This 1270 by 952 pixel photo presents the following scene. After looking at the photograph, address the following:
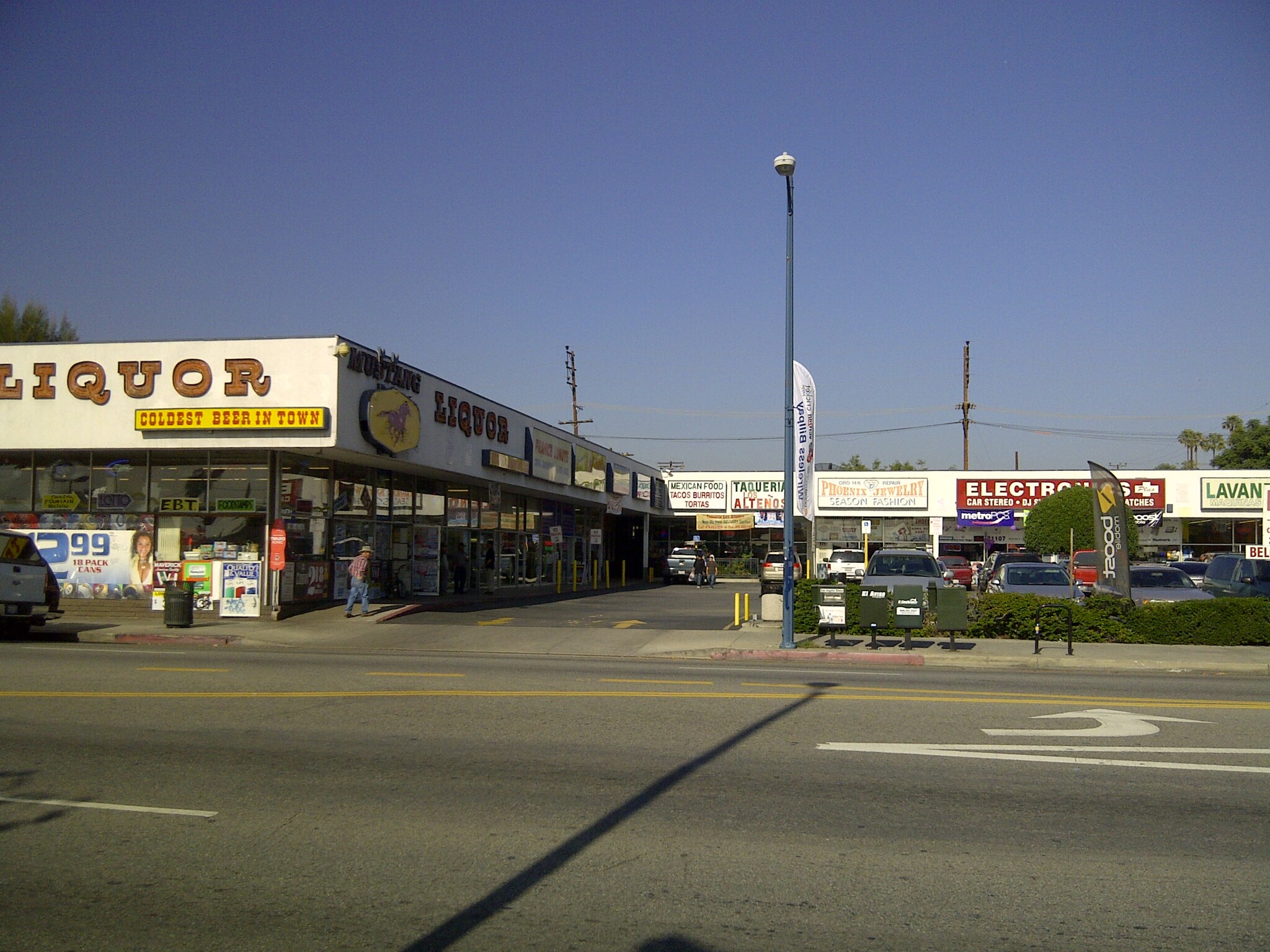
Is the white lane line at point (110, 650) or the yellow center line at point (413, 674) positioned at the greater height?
the yellow center line at point (413, 674)

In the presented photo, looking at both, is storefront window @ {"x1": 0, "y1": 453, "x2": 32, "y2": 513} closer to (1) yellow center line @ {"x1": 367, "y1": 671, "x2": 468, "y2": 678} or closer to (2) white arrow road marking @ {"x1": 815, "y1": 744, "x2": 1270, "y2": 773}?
(1) yellow center line @ {"x1": 367, "y1": 671, "x2": 468, "y2": 678}

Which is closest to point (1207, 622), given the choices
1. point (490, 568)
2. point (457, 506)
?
point (457, 506)

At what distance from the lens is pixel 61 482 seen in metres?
25.4

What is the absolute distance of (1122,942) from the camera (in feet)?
16.2

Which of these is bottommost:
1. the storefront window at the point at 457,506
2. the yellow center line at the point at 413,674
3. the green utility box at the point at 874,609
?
the yellow center line at the point at 413,674

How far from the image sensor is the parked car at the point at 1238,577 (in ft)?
82.2

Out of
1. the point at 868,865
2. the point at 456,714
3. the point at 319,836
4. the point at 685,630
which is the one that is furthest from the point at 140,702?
the point at 685,630

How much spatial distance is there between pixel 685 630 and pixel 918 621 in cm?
581

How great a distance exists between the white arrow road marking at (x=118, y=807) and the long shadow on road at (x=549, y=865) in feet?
8.54

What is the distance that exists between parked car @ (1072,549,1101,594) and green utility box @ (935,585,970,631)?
10.9m

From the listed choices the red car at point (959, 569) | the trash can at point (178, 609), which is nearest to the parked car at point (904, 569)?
the trash can at point (178, 609)

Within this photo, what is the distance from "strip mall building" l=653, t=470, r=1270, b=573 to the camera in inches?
2008

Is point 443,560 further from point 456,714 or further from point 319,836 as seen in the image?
point 319,836

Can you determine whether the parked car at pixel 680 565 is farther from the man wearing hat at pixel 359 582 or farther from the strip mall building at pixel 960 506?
the man wearing hat at pixel 359 582
